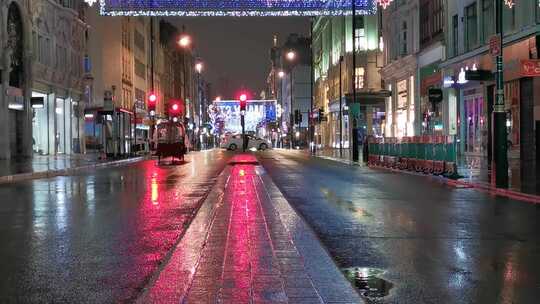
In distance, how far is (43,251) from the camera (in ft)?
31.0

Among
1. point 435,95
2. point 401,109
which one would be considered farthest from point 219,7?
point 401,109

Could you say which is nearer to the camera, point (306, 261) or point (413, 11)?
point (306, 261)

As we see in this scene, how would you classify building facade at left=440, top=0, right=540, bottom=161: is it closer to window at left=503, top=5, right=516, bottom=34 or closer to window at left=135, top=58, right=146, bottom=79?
window at left=503, top=5, right=516, bottom=34

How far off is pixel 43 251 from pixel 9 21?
38685 millimetres

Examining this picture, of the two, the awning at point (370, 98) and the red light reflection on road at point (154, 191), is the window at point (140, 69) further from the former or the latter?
the red light reflection on road at point (154, 191)

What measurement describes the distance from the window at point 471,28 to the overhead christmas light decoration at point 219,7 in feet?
26.2

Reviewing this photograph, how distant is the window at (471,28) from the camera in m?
39.9

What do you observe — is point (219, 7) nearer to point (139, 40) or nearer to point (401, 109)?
point (401, 109)

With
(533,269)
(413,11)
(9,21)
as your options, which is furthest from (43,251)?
(413,11)

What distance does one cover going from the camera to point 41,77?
50.2 metres

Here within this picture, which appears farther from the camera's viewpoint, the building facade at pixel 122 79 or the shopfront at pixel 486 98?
the building facade at pixel 122 79

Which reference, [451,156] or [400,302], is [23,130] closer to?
[451,156]

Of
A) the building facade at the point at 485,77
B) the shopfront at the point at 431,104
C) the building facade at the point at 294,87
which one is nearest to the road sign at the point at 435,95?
the shopfront at the point at 431,104

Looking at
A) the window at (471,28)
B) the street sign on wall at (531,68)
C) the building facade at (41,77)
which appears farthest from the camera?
the building facade at (41,77)
